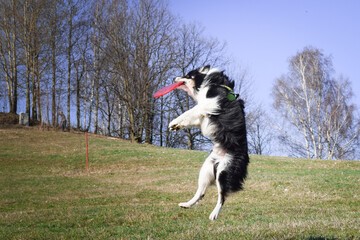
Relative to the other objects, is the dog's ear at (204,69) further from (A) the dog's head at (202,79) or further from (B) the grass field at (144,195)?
(B) the grass field at (144,195)

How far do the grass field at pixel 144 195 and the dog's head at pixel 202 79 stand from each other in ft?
10.7

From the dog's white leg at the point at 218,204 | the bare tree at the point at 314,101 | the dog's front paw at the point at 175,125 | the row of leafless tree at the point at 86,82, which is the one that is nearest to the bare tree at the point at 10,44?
the row of leafless tree at the point at 86,82

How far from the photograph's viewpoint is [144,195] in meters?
15.9

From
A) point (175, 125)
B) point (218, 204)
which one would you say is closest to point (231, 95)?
point (175, 125)

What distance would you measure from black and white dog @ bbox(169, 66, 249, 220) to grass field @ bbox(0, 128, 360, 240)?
300cm

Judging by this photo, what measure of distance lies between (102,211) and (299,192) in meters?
7.33

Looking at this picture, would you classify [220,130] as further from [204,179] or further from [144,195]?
[144,195]

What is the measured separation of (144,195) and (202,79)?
1254 centimetres

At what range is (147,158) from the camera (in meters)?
24.9

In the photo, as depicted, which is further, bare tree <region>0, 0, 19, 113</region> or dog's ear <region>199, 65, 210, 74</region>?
bare tree <region>0, 0, 19, 113</region>

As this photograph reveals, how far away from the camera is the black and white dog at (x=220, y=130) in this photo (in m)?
3.63

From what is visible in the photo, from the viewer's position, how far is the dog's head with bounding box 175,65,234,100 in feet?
12.5

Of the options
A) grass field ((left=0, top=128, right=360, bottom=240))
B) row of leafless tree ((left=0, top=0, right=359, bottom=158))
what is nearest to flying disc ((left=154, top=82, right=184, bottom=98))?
grass field ((left=0, top=128, right=360, bottom=240))

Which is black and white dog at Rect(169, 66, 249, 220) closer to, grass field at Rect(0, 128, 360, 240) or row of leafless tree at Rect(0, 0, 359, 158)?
grass field at Rect(0, 128, 360, 240)
